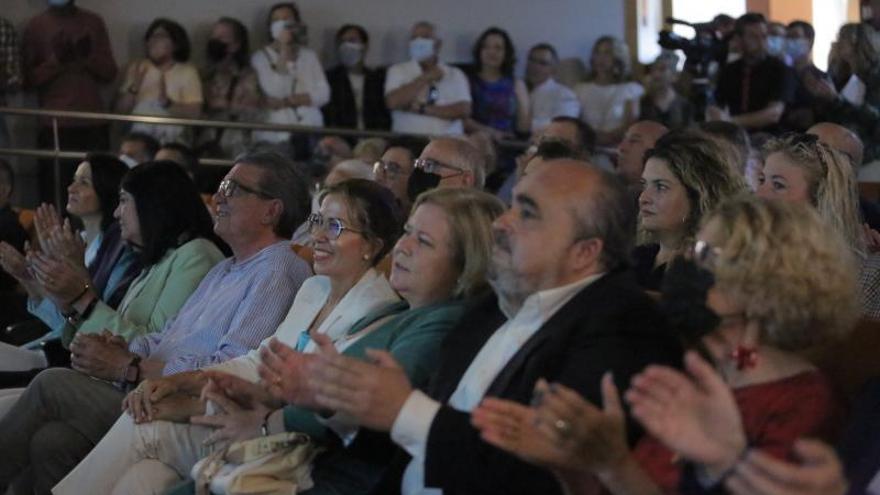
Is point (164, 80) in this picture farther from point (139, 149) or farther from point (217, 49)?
point (139, 149)

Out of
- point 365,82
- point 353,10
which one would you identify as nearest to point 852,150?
point 365,82

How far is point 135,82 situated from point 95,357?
14.6 ft

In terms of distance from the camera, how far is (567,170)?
2.95 meters

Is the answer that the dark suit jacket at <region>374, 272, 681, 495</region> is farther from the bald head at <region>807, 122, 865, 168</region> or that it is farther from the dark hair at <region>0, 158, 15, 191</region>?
the dark hair at <region>0, 158, 15, 191</region>

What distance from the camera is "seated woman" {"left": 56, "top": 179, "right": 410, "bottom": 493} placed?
376 cm

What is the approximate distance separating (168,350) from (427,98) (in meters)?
4.50

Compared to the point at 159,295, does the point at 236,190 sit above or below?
above

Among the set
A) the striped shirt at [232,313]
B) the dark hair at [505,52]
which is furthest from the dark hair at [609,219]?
the dark hair at [505,52]

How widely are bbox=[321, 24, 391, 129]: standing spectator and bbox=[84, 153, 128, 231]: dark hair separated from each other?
3125 millimetres

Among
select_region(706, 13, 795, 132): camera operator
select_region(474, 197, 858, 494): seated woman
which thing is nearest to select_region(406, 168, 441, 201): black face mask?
select_region(474, 197, 858, 494): seated woman

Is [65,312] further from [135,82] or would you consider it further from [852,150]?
[135,82]

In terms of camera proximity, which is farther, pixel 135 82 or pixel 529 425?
pixel 135 82

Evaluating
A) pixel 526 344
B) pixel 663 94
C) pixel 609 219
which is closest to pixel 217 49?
pixel 663 94

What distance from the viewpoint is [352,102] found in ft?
29.3
